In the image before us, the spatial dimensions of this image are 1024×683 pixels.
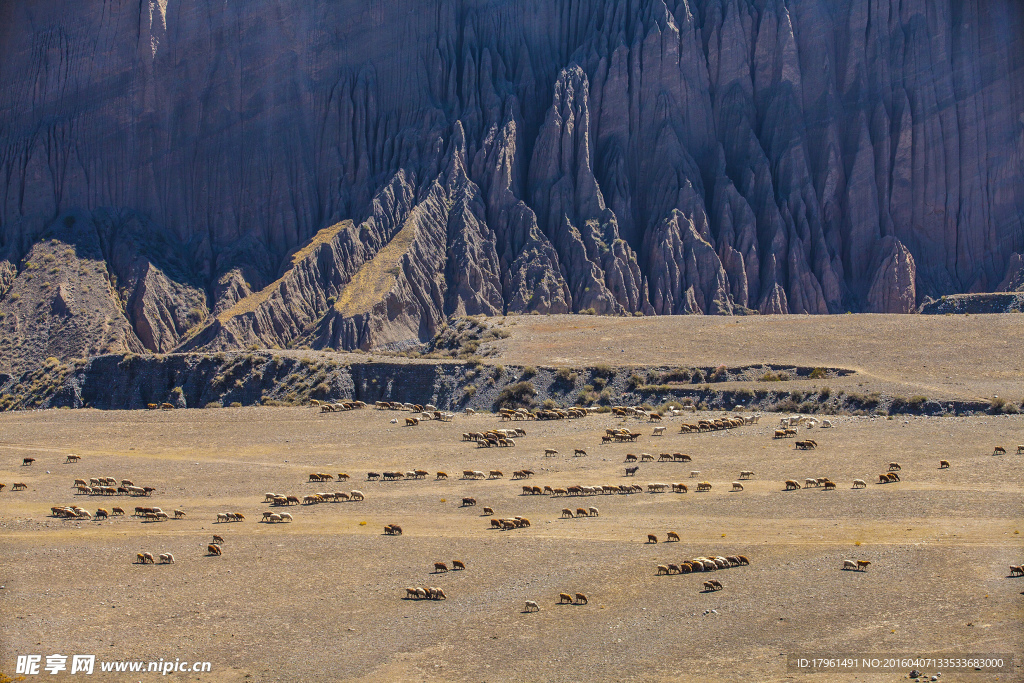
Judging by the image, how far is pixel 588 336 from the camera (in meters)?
58.4

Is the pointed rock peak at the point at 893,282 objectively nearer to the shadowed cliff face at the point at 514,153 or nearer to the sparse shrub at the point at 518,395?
the shadowed cliff face at the point at 514,153

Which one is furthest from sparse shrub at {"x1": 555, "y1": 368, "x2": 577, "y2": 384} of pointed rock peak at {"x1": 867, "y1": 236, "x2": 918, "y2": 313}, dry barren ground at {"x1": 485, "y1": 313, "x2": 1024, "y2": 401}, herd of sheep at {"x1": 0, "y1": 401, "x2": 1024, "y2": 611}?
pointed rock peak at {"x1": 867, "y1": 236, "x2": 918, "y2": 313}

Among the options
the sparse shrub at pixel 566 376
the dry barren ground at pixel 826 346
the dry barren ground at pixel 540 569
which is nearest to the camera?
the dry barren ground at pixel 540 569

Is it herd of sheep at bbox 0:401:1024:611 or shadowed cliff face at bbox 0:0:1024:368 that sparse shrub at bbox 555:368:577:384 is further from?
shadowed cliff face at bbox 0:0:1024:368

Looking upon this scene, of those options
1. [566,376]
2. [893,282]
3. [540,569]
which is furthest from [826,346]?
[893,282]

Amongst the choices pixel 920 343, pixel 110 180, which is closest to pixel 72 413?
pixel 920 343

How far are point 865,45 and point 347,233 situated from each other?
51.0 m

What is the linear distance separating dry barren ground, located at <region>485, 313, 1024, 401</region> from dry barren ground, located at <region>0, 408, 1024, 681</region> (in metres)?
10.5

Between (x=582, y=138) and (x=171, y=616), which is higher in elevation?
(x=582, y=138)

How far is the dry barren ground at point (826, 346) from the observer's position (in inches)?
1813

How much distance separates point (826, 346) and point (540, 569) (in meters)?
33.7

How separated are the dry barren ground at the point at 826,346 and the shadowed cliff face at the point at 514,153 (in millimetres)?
27023

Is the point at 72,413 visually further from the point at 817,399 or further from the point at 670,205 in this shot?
the point at 670,205

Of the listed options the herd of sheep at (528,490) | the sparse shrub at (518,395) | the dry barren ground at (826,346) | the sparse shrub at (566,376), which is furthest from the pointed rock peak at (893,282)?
the herd of sheep at (528,490)
